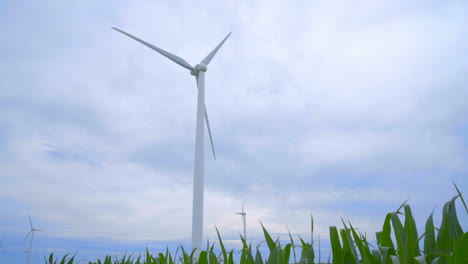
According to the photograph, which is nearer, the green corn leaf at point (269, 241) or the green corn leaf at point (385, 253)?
the green corn leaf at point (385, 253)

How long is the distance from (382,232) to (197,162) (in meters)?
→ 18.7

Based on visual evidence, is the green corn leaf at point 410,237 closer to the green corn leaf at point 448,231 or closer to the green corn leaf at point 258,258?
the green corn leaf at point 448,231

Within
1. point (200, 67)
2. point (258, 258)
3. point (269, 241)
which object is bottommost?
point (258, 258)

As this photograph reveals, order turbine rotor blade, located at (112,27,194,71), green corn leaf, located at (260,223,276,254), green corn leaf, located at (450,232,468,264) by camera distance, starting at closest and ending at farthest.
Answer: green corn leaf, located at (450,232,468,264)
green corn leaf, located at (260,223,276,254)
turbine rotor blade, located at (112,27,194,71)

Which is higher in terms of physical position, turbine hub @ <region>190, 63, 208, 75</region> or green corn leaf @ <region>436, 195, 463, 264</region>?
turbine hub @ <region>190, 63, 208, 75</region>

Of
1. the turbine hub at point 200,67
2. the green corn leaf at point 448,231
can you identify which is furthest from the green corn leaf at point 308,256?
the turbine hub at point 200,67

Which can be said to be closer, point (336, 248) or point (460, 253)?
point (460, 253)

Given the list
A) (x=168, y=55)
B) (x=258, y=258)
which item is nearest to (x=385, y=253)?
(x=258, y=258)

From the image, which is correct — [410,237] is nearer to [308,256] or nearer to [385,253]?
[385,253]

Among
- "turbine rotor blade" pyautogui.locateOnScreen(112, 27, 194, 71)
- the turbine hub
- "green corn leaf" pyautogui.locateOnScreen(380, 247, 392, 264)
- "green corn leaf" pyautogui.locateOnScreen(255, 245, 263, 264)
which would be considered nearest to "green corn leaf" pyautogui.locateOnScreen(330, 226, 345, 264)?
"green corn leaf" pyautogui.locateOnScreen(380, 247, 392, 264)

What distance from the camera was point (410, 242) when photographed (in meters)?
1.63

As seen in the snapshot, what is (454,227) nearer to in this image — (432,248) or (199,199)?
(432,248)

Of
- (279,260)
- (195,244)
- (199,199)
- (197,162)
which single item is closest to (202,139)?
(197,162)

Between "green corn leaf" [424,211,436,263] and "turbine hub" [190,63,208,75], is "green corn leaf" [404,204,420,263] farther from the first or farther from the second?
"turbine hub" [190,63,208,75]
